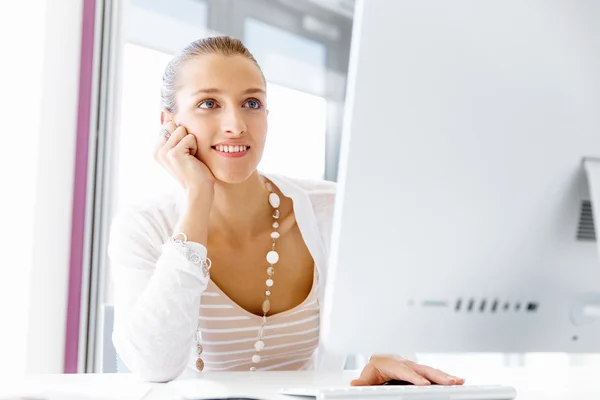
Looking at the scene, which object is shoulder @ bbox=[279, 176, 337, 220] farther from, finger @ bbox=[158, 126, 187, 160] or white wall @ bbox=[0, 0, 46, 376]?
white wall @ bbox=[0, 0, 46, 376]

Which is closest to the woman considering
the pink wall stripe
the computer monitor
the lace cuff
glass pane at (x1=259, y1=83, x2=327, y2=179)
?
the lace cuff

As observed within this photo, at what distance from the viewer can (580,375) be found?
52.4 inches

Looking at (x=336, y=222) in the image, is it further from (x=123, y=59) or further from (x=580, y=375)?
(x=123, y=59)

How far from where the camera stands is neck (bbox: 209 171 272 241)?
5.40 ft

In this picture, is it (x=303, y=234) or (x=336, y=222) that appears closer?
(x=336, y=222)

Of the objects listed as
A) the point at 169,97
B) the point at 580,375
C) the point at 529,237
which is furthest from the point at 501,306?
the point at 169,97

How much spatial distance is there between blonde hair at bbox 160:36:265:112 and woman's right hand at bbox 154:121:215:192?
0.36ft

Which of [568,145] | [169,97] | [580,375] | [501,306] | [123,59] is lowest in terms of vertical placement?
[580,375]

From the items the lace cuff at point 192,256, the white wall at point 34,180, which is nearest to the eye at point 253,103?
the lace cuff at point 192,256

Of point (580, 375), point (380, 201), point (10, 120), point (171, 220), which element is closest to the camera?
point (380, 201)

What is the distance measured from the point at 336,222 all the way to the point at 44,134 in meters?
2.60

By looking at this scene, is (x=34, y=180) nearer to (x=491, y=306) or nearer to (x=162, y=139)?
(x=162, y=139)

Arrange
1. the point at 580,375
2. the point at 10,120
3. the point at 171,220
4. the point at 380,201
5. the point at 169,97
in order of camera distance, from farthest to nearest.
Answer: the point at 10,120 → the point at 169,97 → the point at 171,220 → the point at 580,375 → the point at 380,201

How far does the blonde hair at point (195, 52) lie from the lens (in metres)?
1.62
